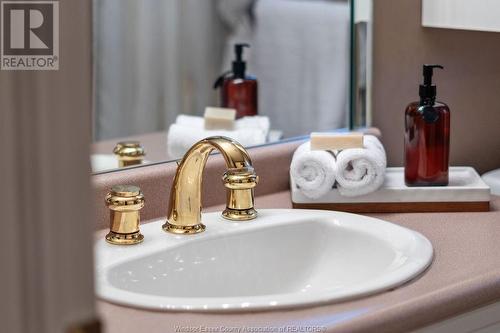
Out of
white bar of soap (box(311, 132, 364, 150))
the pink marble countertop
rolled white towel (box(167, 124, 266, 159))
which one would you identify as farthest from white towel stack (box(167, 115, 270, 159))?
the pink marble countertop

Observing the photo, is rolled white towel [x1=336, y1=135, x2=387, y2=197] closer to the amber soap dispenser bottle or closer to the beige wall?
the amber soap dispenser bottle

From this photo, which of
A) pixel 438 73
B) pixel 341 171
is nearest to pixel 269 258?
pixel 341 171

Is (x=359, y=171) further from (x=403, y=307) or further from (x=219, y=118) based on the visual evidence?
(x=403, y=307)

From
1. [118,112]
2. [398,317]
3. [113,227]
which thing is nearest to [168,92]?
[118,112]

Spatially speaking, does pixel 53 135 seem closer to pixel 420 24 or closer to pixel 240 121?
pixel 240 121

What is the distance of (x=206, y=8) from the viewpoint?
1356mm

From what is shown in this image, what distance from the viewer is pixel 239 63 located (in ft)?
4.70

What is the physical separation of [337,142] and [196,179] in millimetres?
284

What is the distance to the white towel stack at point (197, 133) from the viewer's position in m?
1.33

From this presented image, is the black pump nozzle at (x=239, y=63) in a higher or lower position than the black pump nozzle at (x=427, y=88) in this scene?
higher

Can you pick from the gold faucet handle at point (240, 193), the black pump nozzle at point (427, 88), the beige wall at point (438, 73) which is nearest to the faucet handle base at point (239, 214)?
the gold faucet handle at point (240, 193)

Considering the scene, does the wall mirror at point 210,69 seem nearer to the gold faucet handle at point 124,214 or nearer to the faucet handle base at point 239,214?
the gold faucet handle at point 124,214

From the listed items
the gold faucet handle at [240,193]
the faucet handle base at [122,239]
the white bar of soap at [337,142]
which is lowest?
the faucet handle base at [122,239]

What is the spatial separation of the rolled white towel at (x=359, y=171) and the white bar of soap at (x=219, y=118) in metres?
0.21
